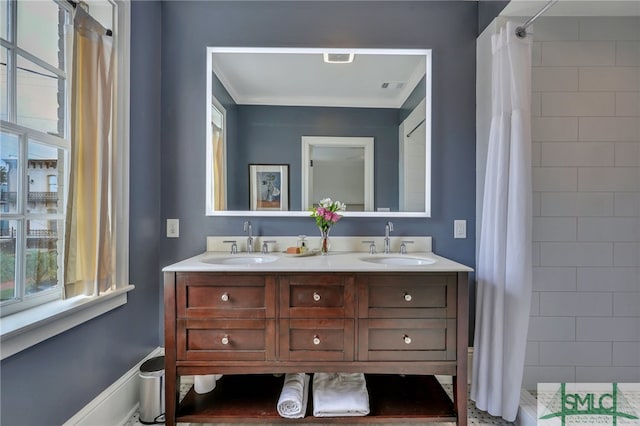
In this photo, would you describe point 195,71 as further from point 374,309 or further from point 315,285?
point 374,309

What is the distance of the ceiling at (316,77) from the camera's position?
1.88 m

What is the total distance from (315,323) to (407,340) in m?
0.43

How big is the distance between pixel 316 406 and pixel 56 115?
1.75 m

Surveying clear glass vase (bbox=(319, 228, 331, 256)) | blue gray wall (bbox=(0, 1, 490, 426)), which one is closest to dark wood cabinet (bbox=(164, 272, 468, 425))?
clear glass vase (bbox=(319, 228, 331, 256))

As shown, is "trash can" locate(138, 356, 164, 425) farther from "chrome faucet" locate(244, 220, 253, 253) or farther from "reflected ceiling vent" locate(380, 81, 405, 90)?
"reflected ceiling vent" locate(380, 81, 405, 90)

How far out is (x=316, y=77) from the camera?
1.90m

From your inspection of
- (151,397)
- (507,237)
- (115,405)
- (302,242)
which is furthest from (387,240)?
(115,405)

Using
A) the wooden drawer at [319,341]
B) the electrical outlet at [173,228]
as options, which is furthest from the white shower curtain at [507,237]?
the electrical outlet at [173,228]

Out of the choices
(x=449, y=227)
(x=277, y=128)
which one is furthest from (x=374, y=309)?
(x=277, y=128)

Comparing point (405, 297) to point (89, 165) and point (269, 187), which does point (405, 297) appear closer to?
point (269, 187)

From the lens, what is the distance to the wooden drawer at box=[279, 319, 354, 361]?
53.2 inches

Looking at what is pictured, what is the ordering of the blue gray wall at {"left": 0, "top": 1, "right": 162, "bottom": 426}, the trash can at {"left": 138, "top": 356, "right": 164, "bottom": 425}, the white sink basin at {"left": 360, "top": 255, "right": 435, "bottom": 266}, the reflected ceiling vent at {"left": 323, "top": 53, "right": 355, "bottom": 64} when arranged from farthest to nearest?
1. the reflected ceiling vent at {"left": 323, "top": 53, "right": 355, "bottom": 64}
2. the white sink basin at {"left": 360, "top": 255, "right": 435, "bottom": 266}
3. the trash can at {"left": 138, "top": 356, "right": 164, "bottom": 425}
4. the blue gray wall at {"left": 0, "top": 1, "right": 162, "bottom": 426}

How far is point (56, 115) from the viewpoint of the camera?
1.28 metres

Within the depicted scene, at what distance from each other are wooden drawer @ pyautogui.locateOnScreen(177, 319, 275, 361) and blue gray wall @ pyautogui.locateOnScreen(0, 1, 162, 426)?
0.41m
